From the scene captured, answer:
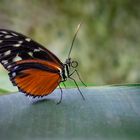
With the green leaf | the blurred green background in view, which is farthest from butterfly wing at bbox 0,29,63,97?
the blurred green background

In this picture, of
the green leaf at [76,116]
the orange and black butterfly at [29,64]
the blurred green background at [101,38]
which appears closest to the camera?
the green leaf at [76,116]

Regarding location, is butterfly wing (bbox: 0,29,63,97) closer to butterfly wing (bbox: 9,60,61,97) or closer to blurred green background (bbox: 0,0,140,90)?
butterfly wing (bbox: 9,60,61,97)

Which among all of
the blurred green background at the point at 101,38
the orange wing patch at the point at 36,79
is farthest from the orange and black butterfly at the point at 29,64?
the blurred green background at the point at 101,38

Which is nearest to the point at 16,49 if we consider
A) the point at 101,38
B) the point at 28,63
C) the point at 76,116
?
the point at 28,63

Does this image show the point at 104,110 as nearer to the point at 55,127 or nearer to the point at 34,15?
→ the point at 55,127

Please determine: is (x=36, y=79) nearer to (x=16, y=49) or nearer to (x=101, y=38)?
(x=16, y=49)

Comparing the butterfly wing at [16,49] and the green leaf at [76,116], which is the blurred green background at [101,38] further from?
the green leaf at [76,116]
